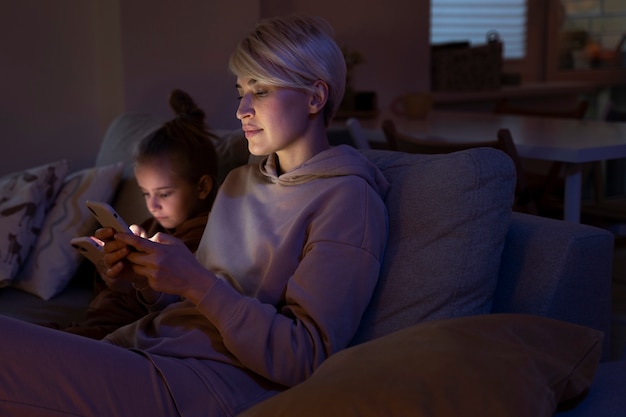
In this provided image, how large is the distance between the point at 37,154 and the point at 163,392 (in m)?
2.21

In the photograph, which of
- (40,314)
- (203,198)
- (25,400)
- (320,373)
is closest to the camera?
(320,373)

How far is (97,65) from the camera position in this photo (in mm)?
3387

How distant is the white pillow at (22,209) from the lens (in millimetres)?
2383

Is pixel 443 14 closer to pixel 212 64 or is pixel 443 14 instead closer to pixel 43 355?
pixel 212 64

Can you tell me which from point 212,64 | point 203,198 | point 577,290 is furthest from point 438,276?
point 212,64

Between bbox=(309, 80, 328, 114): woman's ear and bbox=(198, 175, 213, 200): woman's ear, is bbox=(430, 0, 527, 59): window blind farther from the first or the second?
bbox=(309, 80, 328, 114): woman's ear

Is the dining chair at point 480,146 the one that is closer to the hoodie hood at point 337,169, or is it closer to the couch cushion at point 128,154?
the couch cushion at point 128,154

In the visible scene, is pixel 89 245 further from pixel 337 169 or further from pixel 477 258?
pixel 477 258

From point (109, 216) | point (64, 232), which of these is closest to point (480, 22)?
point (64, 232)

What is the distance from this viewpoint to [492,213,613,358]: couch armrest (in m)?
1.43

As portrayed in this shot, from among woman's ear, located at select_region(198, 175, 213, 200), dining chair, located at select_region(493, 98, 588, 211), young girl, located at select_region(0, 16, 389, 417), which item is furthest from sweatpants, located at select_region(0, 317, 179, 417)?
dining chair, located at select_region(493, 98, 588, 211)

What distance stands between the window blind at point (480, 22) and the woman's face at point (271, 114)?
10.5 ft

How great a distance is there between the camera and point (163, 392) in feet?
4.42

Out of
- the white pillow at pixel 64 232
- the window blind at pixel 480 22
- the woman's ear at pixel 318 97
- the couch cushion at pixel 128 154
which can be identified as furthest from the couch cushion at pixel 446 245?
the window blind at pixel 480 22
